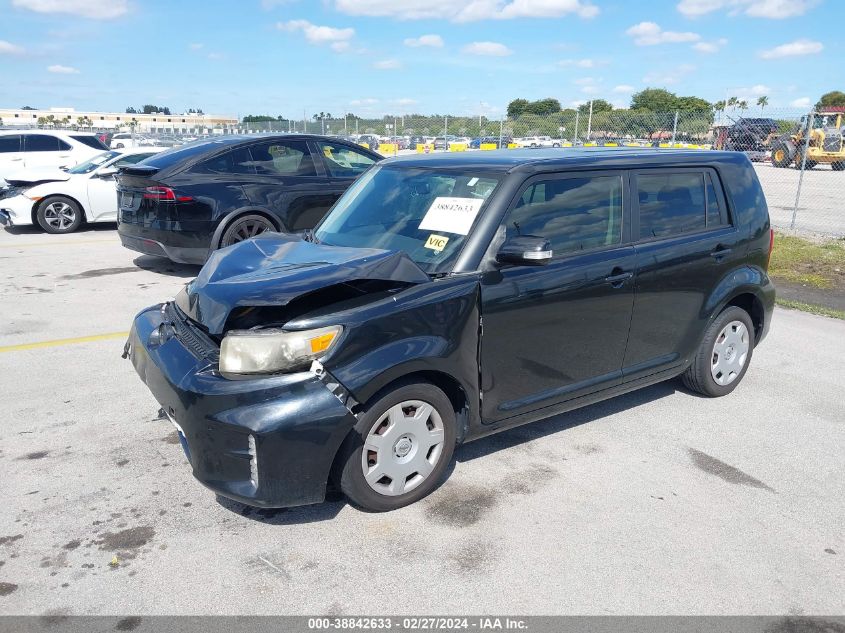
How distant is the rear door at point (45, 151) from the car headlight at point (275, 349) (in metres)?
15.6

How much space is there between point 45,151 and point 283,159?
10699mm

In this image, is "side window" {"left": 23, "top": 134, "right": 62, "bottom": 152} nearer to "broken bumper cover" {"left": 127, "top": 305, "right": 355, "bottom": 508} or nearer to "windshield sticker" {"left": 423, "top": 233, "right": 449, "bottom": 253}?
"windshield sticker" {"left": 423, "top": 233, "right": 449, "bottom": 253}

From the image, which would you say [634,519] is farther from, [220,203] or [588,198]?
[220,203]

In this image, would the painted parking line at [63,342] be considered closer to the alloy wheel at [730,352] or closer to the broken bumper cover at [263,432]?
the broken bumper cover at [263,432]

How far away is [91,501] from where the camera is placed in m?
3.52

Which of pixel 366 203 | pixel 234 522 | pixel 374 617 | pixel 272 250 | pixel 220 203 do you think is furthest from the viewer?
pixel 220 203

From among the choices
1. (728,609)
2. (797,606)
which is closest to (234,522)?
(728,609)

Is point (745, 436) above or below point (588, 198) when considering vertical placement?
below

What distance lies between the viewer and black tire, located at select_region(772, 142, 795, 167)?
2850 cm

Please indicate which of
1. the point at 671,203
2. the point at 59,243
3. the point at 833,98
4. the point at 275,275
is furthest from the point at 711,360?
the point at 833,98

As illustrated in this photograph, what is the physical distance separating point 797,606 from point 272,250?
10.3 ft

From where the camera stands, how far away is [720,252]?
4738 mm

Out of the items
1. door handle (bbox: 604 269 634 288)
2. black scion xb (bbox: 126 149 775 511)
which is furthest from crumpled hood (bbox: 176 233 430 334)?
door handle (bbox: 604 269 634 288)

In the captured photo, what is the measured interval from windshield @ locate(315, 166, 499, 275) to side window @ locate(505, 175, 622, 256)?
9.7 inches
